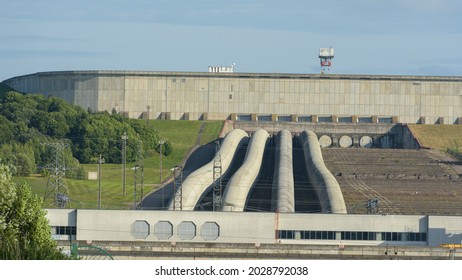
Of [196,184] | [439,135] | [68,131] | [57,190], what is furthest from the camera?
[439,135]

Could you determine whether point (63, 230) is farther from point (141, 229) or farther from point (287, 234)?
point (287, 234)

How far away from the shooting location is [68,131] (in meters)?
162

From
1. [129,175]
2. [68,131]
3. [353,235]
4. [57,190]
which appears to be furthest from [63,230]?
[68,131]

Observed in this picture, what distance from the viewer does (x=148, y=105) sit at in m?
188

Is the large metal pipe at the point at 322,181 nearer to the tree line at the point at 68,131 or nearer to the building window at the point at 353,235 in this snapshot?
the building window at the point at 353,235

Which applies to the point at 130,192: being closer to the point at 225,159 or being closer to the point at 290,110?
the point at 225,159

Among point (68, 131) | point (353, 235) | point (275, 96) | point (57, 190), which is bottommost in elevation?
point (353, 235)

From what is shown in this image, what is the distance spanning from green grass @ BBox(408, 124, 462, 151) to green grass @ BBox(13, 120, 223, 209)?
88.1 feet

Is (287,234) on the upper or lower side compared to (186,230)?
lower

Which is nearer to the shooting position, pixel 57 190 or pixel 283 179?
pixel 57 190

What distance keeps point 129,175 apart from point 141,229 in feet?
146

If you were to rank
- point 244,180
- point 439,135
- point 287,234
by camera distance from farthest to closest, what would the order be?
point 439,135
point 244,180
point 287,234
